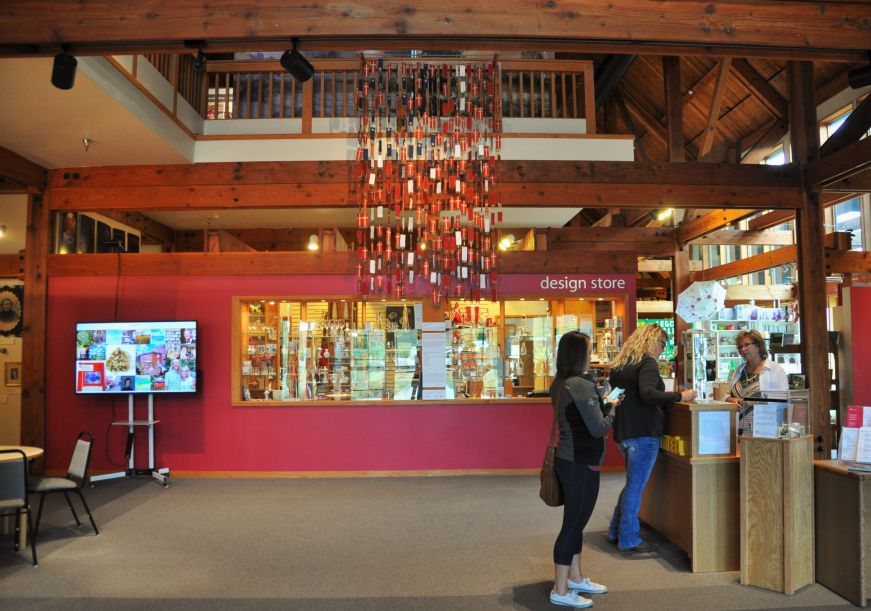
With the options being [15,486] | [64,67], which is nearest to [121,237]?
[15,486]

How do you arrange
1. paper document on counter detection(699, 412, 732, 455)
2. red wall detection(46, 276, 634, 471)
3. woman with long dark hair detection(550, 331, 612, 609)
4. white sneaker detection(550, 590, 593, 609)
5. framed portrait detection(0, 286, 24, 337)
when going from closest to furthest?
woman with long dark hair detection(550, 331, 612, 609) → white sneaker detection(550, 590, 593, 609) → paper document on counter detection(699, 412, 732, 455) → red wall detection(46, 276, 634, 471) → framed portrait detection(0, 286, 24, 337)

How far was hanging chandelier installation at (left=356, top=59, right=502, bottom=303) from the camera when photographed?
712 centimetres

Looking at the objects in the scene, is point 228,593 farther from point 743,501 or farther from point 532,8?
point 532,8

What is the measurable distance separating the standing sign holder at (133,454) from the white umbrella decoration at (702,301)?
273 inches

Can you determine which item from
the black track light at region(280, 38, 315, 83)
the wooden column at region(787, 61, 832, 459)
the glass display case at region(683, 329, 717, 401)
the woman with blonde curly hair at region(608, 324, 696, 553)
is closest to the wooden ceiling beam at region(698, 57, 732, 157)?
the wooden column at region(787, 61, 832, 459)

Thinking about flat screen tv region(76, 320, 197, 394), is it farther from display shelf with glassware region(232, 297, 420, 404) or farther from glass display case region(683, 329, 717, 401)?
glass display case region(683, 329, 717, 401)

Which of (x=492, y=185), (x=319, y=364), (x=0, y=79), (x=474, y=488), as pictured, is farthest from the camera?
(x=319, y=364)

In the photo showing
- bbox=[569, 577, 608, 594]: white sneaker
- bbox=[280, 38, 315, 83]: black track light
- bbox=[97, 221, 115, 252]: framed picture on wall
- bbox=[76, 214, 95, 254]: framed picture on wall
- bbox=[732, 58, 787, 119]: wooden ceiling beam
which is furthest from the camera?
bbox=[732, 58, 787, 119]: wooden ceiling beam

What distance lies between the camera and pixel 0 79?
5.10 metres

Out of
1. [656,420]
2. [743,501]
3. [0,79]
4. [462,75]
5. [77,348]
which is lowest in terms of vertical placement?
[743,501]

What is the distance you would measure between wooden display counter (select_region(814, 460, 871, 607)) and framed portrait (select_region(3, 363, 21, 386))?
10.0m

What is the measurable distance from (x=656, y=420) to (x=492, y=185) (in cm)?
369

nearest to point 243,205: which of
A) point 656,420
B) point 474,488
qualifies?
point 474,488

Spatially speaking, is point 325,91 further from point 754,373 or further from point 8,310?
point 754,373
